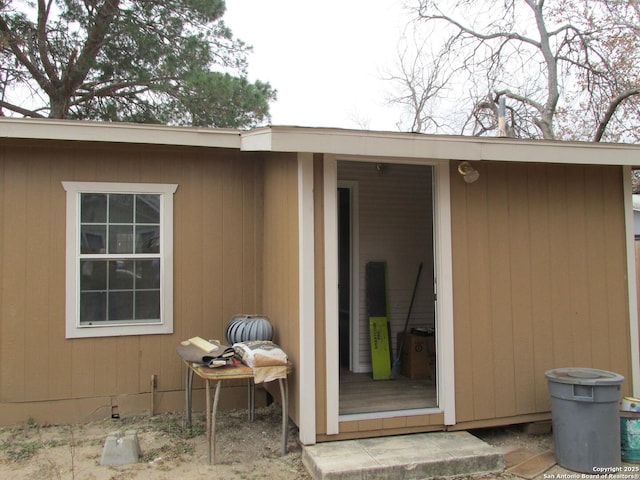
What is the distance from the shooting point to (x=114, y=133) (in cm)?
410

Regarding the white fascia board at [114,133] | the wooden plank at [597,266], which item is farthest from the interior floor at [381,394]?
the white fascia board at [114,133]

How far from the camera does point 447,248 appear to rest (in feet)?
13.3

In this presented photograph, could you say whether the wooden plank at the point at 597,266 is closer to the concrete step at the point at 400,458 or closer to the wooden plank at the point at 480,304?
the wooden plank at the point at 480,304

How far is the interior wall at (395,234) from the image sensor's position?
5680 millimetres

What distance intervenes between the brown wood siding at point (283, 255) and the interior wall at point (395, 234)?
1257mm

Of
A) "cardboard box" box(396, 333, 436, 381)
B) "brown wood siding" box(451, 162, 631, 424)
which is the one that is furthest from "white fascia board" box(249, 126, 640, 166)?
"cardboard box" box(396, 333, 436, 381)

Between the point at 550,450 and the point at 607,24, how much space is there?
10.2 metres

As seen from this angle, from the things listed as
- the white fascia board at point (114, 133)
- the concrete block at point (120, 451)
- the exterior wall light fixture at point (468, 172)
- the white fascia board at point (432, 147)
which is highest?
the white fascia board at point (114, 133)

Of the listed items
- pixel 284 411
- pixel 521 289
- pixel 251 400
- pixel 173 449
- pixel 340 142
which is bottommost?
pixel 173 449

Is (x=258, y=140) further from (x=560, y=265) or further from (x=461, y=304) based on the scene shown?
(x=560, y=265)

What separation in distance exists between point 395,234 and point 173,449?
313 centimetres

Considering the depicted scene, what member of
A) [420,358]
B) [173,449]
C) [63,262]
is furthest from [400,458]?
[63,262]

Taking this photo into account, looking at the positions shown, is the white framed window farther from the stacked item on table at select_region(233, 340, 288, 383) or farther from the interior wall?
the interior wall

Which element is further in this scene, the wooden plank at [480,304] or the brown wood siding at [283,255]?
the wooden plank at [480,304]
